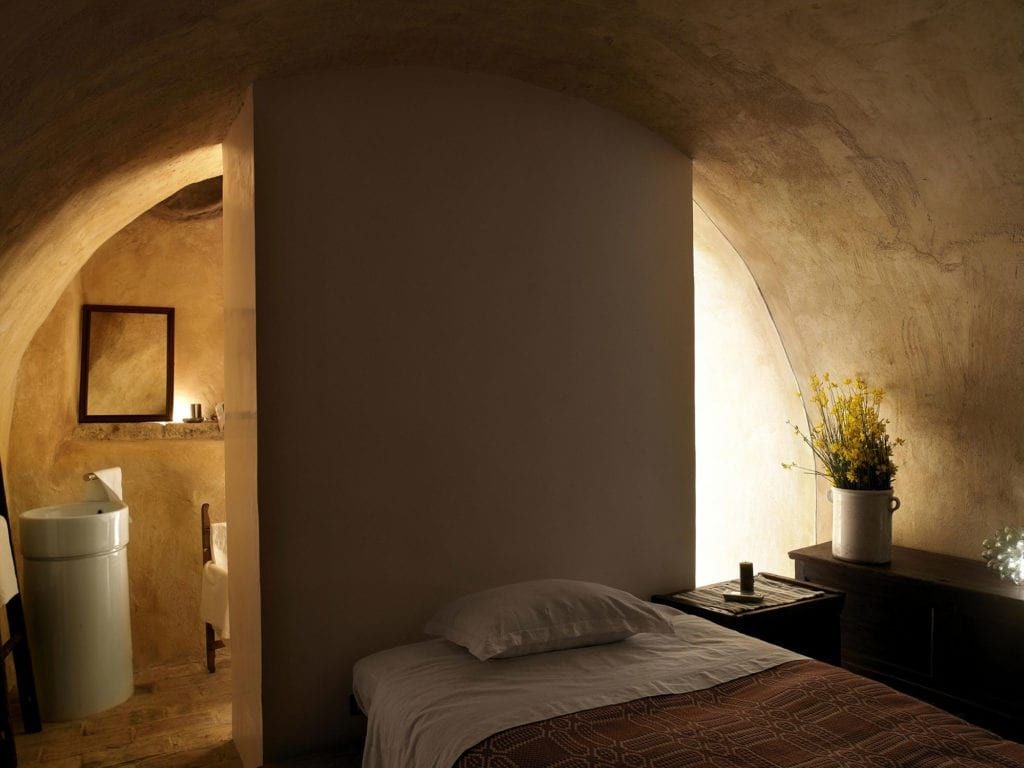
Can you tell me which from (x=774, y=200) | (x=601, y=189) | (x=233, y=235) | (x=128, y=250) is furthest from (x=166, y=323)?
(x=774, y=200)

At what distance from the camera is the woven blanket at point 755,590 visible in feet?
9.32

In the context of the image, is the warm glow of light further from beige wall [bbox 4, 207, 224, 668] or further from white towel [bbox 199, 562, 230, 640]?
white towel [bbox 199, 562, 230, 640]

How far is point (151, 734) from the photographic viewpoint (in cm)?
328

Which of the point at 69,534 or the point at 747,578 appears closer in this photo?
the point at 747,578

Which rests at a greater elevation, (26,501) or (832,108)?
(832,108)

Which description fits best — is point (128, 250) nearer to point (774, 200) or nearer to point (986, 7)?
point (774, 200)

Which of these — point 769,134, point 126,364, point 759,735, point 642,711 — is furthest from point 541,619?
point 126,364

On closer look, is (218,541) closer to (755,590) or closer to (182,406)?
(182,406)

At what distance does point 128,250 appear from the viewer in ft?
13.8

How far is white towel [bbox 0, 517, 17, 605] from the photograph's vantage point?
9.48 ft

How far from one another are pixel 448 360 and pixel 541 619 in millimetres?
914

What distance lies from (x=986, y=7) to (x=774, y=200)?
1246mm

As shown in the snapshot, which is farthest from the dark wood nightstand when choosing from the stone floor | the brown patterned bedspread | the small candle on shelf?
the stone floor

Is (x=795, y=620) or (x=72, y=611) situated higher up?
(x=795, y=620)
